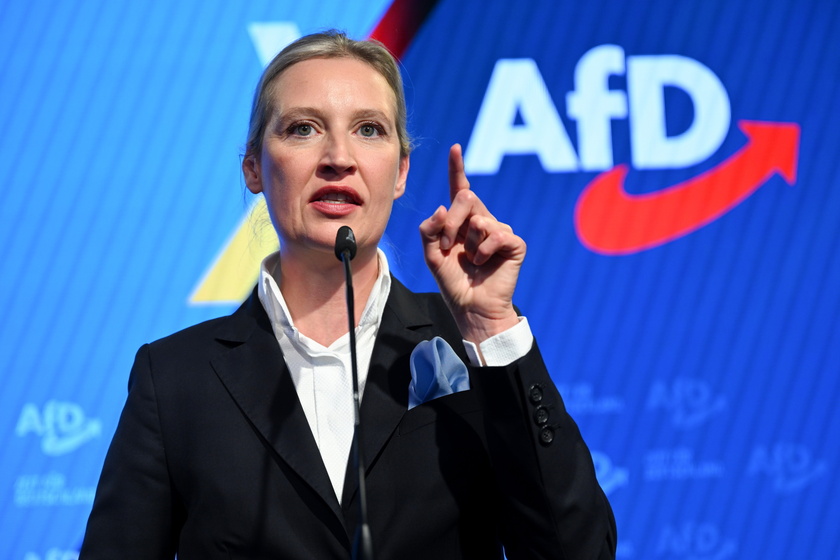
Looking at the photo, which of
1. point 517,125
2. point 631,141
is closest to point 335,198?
point 517,125

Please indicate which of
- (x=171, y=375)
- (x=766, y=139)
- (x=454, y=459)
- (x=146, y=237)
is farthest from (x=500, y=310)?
(x=766, y=139)

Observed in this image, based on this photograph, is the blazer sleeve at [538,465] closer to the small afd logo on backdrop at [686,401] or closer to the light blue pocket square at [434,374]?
the light blue pocket square at [434,374]

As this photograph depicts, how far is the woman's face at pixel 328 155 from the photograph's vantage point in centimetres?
117

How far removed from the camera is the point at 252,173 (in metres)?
1.32

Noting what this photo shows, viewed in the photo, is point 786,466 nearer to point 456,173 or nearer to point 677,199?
point 677,199

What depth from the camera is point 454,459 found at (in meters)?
1.13

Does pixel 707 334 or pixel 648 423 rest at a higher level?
pixel 707 334

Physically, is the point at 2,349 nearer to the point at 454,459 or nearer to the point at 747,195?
the point at 454,459

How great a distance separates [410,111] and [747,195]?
1037mm

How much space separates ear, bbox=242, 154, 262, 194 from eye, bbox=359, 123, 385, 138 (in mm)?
179

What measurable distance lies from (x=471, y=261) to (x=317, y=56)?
1.31 feet

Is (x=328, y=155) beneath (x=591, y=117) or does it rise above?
beneath

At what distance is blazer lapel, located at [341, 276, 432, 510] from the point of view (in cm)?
112

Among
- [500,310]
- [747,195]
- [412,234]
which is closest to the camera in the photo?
[500,310]
